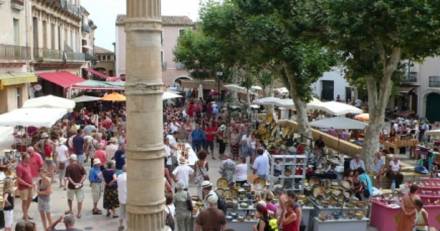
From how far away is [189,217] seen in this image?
9945 mm

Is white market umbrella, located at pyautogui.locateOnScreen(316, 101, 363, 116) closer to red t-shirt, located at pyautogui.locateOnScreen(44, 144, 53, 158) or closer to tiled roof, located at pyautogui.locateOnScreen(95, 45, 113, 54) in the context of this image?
red t-shirt, located at pyautogui.locateOnScreen(44, 144, 53, 158)

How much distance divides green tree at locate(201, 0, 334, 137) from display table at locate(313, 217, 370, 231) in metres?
8.10

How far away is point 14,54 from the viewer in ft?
79.0

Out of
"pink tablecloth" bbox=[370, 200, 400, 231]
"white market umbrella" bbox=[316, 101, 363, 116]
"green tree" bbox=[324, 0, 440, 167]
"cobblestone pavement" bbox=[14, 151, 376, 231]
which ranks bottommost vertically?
"cobblestone pavement" bbox=[14, 151, 376, 231]

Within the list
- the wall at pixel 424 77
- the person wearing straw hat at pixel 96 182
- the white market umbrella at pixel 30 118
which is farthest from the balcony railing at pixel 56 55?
the wall at pixel 424 77

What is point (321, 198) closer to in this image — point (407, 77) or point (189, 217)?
point (189, 217)

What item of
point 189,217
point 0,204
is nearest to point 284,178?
point 189,217

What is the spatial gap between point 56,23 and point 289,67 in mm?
20645

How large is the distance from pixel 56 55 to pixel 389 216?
2686cm

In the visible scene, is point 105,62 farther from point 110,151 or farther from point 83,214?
point 83,214

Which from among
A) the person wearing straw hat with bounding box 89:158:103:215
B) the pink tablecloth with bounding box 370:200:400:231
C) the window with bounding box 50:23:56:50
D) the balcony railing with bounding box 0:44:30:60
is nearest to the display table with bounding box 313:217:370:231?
the pink tablecloth with bounding box 370:200:400:231

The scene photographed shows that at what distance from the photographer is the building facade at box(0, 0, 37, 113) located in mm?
22703

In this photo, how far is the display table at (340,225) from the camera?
1038 cm

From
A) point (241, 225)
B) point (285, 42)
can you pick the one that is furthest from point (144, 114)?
point (285, 42)
